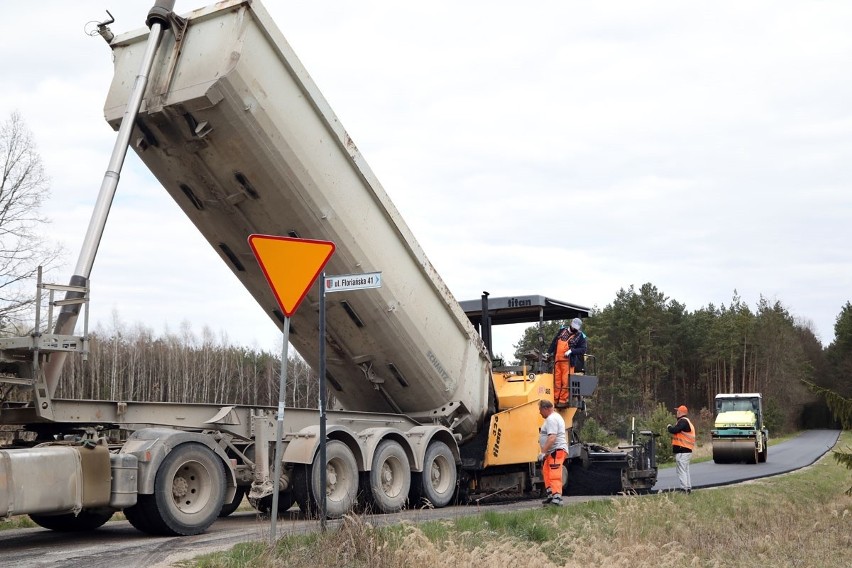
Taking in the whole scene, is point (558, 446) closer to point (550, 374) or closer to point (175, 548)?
point (550, 374)

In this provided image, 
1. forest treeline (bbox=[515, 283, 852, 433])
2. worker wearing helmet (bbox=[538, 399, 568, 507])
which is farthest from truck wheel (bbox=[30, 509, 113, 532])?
forest treeline (bbox=[515, 283, 852, 433])

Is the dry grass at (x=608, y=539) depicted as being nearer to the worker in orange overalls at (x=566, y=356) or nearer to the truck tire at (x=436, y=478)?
the truck tire at (x=436, y=478)

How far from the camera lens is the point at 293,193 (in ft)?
31.2

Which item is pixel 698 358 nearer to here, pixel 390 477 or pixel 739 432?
pixel 739 432

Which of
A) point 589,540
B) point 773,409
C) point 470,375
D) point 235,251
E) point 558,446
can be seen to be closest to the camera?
point 589,540

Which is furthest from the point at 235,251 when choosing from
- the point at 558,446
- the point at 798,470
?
the point at 798,470

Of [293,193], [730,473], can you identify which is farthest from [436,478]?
[730,473]

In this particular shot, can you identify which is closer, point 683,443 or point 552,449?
point 552,449

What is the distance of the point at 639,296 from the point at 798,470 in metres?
40.0

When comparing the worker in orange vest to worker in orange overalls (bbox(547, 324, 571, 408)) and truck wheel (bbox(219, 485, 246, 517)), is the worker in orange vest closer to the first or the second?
worker in orange overalls (bbox(547, 324, 571, 408))

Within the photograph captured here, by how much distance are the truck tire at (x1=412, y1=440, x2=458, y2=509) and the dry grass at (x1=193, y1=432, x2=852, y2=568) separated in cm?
174

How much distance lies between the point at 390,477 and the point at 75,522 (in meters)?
3.62

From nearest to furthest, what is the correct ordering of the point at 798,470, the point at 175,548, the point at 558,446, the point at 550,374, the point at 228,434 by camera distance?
the point at 175,548 → the point at 228,434 → the point at 558,446 → the point at 550,374 → the point at 798,470

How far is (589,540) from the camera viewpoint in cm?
878
